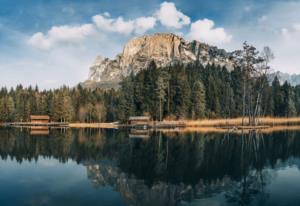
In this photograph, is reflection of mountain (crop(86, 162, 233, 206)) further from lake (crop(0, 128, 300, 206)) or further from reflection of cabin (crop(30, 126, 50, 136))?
reflection of cabin (crop(30, 126, 50, 136))

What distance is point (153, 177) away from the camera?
24625mm

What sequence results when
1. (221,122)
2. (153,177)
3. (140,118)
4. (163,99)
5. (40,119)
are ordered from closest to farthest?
(153,177)
(221,122)
(140,118)
(163,99)
(40,119)

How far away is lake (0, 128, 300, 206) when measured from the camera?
19.0 m

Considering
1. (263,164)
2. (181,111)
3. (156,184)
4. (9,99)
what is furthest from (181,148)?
(9,99)

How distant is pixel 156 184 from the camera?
881 inches

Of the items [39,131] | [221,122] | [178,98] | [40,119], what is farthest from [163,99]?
[40,119]

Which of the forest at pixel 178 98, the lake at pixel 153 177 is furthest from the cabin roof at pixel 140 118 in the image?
the lake at pixel 153 177

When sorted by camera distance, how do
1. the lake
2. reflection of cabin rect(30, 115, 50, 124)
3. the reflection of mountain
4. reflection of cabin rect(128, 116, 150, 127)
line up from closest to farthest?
the reflection of mountain
the lake
reflection of cabin rect(128, 116, 150, 127)
reflection of cabin rect(30, 115, 50, 124)

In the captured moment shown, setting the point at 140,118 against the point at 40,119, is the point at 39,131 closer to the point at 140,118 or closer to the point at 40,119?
the point at 140,118

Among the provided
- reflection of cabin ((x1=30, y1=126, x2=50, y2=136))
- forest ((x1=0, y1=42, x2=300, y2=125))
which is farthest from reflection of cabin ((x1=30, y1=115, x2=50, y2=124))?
reflection of cabin ((x1=30, y1=126, x2=50, y2=136))

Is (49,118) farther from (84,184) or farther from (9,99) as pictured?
(84,184)

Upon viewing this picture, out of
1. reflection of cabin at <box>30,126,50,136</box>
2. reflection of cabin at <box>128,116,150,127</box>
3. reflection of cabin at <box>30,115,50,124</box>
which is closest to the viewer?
reflection of cabin at <box>30,126,50,136</box>

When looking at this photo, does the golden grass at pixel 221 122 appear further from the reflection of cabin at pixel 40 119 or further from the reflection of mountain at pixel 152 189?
the reflection of mountain at pixel 152 189

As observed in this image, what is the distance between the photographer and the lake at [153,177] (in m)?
19.0
